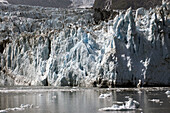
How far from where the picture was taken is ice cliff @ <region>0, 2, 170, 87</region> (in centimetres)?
3494

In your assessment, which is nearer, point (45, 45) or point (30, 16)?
point (45, 45)

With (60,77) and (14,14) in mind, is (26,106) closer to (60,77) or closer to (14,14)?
(60,77)

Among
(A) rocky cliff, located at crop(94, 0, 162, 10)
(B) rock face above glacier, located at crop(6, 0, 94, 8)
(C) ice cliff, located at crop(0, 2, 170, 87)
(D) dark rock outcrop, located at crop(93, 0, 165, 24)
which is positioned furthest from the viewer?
(B) rock face above glacier, located at crop(6, 0, 94, 8)

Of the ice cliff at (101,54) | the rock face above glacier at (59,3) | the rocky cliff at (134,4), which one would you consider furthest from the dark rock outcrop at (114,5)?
the ice cliff at (101,54)

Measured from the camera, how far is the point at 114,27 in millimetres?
37531

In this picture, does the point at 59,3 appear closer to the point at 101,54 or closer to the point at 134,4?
the point at 134,4

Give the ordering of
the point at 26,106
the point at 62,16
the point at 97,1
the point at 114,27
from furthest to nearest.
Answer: the point at 97,1 < the point at 62,16 < the point at 114,27 < the point at 26,106

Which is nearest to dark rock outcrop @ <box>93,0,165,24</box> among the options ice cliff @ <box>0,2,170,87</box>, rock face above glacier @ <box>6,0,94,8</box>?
rock face above glacier @ <box>6,0,94,8</box>

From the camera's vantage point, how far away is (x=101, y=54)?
37.1 metres

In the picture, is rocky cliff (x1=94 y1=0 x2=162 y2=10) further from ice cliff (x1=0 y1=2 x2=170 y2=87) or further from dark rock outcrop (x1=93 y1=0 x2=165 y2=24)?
ice cliff (x1=0 y1=2 x2=170 y2=87)

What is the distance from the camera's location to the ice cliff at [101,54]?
34.9 m

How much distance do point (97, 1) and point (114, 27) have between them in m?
99.7

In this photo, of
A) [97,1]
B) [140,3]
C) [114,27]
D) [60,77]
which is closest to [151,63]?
[114,27]

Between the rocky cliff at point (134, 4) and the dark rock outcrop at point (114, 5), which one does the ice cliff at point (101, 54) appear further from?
the rocky cliff at point (134, 4)
